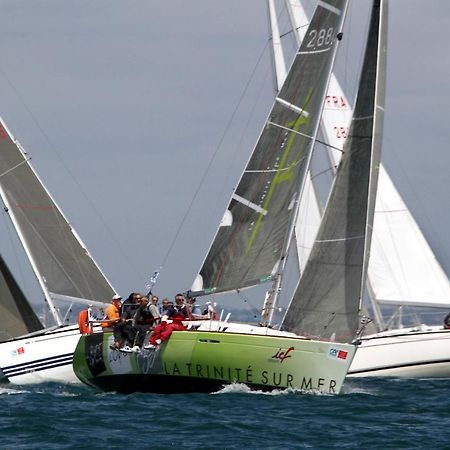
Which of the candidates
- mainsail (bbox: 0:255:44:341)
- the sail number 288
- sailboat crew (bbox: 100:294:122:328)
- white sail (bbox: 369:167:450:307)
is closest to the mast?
white sail (bbox: 369:167:450:307)

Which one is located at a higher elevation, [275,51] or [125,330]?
[275,51]

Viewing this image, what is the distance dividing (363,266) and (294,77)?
484 centimetres

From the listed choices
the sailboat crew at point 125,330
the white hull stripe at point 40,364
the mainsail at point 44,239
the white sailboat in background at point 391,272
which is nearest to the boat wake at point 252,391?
the sailboat crew at point 125,330

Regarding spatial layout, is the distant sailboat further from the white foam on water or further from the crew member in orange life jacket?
the white foam on water

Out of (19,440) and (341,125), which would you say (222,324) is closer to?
(19,440)

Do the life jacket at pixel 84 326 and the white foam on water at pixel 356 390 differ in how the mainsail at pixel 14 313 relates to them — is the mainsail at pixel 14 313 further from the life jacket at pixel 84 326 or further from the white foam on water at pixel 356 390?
the white foam on water at pixel 356 390

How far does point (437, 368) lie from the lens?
31766mm

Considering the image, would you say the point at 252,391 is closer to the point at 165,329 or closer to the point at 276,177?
the point at 165,329

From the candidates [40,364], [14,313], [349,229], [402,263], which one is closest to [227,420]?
[349,229]

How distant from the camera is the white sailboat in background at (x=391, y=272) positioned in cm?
3167

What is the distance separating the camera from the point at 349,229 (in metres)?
26.5

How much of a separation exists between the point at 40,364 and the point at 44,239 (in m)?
4.67

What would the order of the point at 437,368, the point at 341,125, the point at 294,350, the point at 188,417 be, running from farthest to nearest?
the point at 341,125 < the point at 437,368 < the point at 294,350 < the point at 188,417

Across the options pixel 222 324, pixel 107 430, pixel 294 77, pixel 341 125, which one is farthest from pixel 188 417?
pixel 341 125
